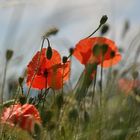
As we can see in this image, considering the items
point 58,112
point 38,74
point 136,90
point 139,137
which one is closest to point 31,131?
point 58,112

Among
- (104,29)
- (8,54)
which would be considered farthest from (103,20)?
(8,54)

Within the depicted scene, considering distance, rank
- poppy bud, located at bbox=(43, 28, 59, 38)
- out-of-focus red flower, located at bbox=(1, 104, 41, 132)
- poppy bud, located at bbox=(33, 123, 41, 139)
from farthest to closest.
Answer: poppy bud, located at bbox=(43, 28, 59, 38), out-of-focus red flower, located at bbox=(1, 104, 41, 132), poppy bud, located at bbox=(33, 123, 41, 139)

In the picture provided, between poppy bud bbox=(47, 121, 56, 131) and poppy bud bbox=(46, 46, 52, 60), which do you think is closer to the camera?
poppy bud bbox=(47, 121, 56, 131)

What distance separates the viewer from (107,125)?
5.97 ft

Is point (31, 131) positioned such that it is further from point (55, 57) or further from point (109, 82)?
point (55, 57)

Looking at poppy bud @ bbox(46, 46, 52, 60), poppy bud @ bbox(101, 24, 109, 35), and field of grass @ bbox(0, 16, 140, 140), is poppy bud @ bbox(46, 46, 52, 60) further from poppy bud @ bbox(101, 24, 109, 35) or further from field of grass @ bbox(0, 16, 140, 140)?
poppy bud @ bbox(101, 24, 109, 35)

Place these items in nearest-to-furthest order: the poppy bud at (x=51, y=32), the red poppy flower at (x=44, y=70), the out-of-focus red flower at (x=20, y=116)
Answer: the out-of-focus red flower at (x=20, y=116) → the poppy bud at (x=51, y=32) → the red poppy flower at (x=44, y=70)

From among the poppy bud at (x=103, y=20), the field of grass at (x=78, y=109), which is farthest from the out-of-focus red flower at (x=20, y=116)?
the poppy bud at (x=103, y=20)

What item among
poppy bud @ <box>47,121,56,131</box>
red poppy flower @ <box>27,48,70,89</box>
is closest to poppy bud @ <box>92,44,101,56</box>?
poppy bud @ <box>47,121,56,131</box>

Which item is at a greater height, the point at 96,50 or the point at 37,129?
the point at 96,50

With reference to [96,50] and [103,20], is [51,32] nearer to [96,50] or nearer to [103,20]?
[103,20]

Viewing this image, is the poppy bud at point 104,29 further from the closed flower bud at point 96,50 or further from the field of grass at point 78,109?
the closed flower bud at point 96,50

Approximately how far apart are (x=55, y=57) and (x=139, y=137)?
585 millimetres

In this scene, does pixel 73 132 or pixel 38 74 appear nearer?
pixel 73 132
